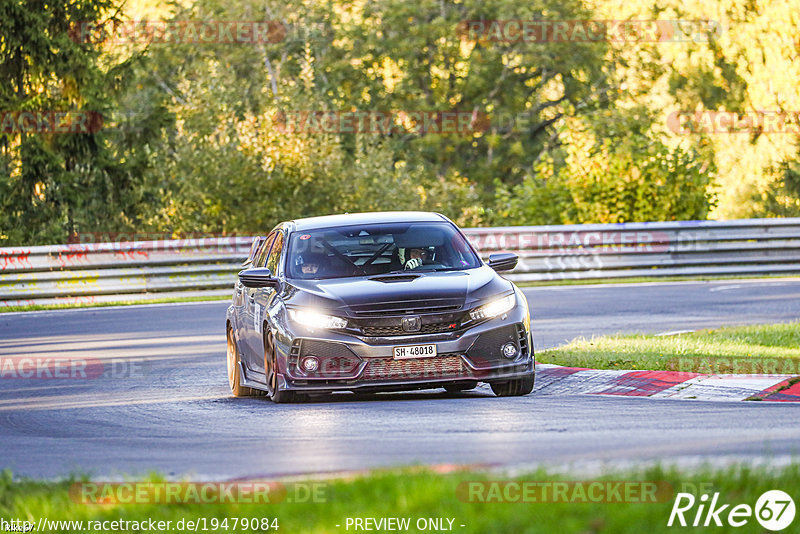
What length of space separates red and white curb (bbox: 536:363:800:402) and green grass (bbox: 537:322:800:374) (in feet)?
0.98

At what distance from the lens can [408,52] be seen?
172ft

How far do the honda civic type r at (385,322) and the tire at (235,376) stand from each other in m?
0.41

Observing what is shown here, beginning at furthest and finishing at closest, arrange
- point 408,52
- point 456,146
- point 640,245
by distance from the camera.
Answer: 1. point 456,146
2. point 408,52
3. point 640,245

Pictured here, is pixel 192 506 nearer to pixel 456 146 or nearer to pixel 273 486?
pixel 273 486

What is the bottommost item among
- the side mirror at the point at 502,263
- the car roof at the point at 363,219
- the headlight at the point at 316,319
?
the headlight at the point at 316,319

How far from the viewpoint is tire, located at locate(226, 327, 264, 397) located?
13.2 metres

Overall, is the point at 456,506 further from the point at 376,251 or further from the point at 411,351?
the point at 376,251

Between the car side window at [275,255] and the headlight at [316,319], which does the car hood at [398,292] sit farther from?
the car side window at [275,255]

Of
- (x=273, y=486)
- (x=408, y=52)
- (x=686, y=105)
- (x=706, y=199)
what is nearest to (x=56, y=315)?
(x=706, y=199)

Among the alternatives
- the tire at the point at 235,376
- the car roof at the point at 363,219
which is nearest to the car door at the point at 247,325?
the tire at the point at 235,376

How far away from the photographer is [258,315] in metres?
12.7

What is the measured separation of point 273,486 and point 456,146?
4970cm

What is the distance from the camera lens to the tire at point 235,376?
13.2 m

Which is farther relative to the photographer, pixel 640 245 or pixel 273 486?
pixel 640 245
